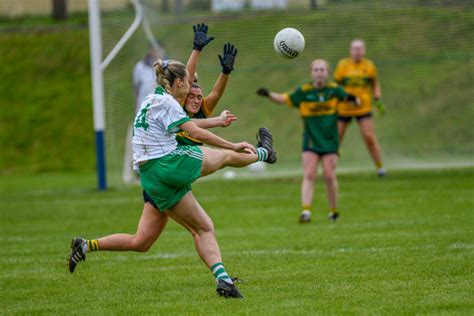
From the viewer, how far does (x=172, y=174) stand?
21.1 ft

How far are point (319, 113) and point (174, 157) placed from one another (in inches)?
195

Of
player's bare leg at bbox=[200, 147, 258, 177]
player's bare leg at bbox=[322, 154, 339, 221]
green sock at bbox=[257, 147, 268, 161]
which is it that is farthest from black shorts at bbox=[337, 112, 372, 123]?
player's bare leg at bbox=[200, 147, 258, 177]

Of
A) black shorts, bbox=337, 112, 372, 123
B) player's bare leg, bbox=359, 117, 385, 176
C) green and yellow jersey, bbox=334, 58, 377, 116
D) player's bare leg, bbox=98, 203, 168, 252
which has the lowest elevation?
player's bare leg, bbox=359, 117, 385, 176

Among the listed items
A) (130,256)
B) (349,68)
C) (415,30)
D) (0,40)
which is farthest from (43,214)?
(0,40)

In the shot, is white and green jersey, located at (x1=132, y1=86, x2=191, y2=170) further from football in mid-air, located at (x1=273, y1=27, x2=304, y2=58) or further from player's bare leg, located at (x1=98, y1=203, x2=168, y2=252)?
football in mid-air, located at (x1=273, y1=27, x2=304, y2=58)

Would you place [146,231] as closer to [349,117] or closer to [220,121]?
[220,121]

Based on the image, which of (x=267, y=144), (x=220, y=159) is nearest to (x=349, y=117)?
(x=267, y=144)

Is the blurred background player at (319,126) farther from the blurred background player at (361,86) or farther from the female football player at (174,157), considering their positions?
the female football player at (174,157)

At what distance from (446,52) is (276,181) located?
14.5 feet

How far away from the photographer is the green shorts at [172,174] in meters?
6.43

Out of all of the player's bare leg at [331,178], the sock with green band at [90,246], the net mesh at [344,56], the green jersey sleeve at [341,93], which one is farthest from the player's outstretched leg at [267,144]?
the net mesh at [344,56]

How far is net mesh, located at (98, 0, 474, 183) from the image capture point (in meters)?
16.8

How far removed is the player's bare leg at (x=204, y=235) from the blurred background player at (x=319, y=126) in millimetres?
4418

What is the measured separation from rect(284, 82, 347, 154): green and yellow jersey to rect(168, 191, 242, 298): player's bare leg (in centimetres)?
451
